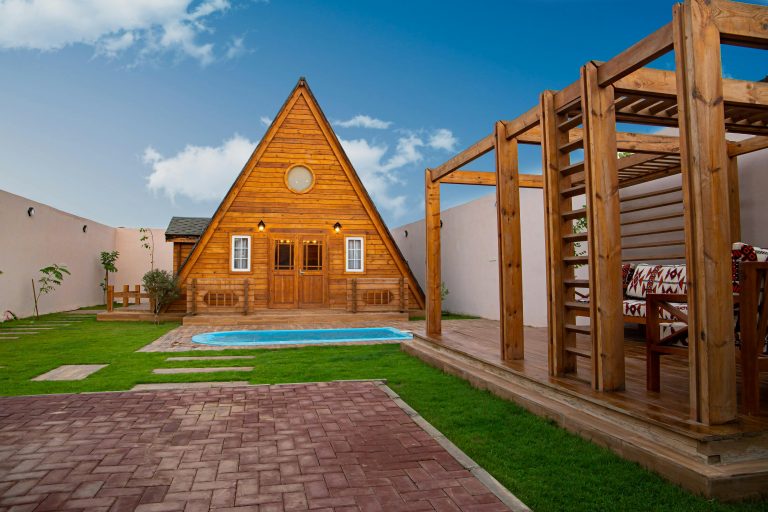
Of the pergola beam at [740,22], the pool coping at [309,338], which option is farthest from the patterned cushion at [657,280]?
the pool coping at [309,338]

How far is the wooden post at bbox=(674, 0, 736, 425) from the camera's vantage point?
2545 millimetres

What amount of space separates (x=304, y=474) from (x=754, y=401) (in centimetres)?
256

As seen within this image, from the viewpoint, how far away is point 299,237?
13289 millimetres

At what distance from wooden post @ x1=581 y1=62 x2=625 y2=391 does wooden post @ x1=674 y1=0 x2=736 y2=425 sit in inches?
29.6

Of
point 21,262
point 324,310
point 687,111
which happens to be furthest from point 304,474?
point 21,262

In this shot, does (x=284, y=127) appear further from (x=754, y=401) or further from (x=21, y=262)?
(x=754, y=401)

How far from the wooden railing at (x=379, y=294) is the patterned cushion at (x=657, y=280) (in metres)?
6.88

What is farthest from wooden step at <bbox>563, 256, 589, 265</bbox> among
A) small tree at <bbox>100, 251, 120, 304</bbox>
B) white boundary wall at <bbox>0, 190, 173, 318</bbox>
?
small tree at <bbox>100, 251, 120, 304</bbox>

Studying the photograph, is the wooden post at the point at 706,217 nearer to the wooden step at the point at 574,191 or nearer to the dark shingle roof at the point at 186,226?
the wooden step at the point at 574,191

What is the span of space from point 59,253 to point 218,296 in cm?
651

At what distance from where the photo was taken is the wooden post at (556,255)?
3.98 m

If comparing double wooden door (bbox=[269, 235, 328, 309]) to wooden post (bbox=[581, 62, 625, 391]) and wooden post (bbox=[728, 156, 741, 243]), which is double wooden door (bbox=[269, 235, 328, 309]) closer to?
wooden post (bbox=[728, 156, 741, 243])

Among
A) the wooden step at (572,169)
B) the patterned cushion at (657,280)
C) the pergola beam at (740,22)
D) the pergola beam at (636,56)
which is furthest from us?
the patterned cushion at (657,280)

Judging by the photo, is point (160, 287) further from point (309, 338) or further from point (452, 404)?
point (452, 404)
